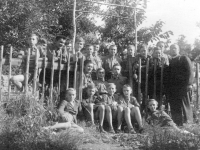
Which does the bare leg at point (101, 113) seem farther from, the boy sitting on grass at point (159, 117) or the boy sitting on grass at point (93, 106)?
the boy sitting on grass at point (159, 117)

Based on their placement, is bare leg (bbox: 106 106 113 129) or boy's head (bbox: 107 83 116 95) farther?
boy's head (bbox: 107 83 116 95)

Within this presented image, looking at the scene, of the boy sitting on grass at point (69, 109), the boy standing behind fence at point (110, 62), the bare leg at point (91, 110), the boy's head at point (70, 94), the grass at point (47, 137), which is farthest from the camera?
the boy standing behind fence at point (110, 62)

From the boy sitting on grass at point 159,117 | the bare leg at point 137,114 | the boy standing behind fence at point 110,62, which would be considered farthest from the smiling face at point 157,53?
the bare leg at point 137,114

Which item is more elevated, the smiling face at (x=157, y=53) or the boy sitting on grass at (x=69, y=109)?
the smiling face at (x=157, y=53)

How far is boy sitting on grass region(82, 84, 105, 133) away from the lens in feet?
18.9

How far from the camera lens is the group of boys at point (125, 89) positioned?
579cm

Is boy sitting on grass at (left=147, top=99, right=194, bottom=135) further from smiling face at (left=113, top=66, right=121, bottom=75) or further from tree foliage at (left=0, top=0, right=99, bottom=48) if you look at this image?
tree foliage at (left=0, top=0, right=99, bottom=48)

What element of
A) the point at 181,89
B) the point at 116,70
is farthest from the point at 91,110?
the point at 181,89

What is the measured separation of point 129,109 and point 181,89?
1.18m

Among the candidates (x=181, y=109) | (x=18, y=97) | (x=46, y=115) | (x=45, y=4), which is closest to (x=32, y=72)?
(x=18, y=97)

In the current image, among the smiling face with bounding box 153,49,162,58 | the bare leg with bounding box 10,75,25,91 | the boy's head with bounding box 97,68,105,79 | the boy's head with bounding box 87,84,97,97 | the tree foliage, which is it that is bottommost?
the boy's head with bounding box 87,84,97,97

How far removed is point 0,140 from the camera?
420 centimetres

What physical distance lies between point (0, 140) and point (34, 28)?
24.9 feet

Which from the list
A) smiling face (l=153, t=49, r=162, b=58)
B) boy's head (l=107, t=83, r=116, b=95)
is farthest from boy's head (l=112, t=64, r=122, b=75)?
smiling face (l=153, t=49, r=162, b=58)
